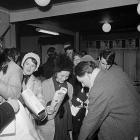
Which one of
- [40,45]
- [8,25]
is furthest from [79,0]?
[40,45]

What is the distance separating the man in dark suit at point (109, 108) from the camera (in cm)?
182

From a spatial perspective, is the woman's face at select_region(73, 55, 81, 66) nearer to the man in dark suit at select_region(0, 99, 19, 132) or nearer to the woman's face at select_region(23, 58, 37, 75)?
the woman's face at select_region(23, 58, 37, 75)

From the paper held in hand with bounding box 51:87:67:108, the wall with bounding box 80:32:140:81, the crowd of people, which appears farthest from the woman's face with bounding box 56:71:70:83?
the wall with bounding box 80:32:140:81

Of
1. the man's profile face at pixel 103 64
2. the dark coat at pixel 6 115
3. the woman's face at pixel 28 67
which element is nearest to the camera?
the dark coat at pixel 6 115

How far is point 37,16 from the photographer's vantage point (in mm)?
5430

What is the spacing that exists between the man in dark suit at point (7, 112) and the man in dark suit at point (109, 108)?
77 centimetres

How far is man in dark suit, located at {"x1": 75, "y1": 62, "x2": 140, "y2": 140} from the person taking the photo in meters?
1.82

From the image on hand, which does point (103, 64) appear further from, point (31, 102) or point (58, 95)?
point (31, 102)

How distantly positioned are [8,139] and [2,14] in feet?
15.4

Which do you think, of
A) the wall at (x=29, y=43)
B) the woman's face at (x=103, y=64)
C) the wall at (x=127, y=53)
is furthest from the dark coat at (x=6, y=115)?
the wall at (x=29, y=43)

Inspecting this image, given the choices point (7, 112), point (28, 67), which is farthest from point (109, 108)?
point (28, 67)

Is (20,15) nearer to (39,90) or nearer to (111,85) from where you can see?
(39,90)

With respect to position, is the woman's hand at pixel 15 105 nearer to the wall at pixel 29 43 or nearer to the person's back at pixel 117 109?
the person's back at pixel 117 109

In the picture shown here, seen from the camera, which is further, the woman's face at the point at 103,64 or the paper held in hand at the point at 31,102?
the woman's face at the point at 103,64
